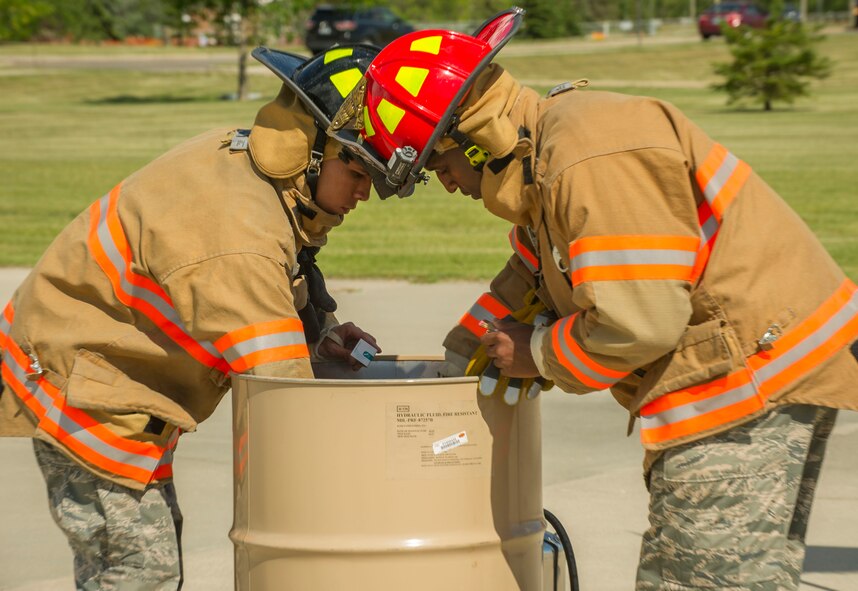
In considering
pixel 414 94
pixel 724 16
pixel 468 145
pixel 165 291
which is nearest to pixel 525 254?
pixel 468 145

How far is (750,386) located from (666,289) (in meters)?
0.35

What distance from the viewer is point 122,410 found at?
314 centimetres

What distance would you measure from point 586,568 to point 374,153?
206 cm

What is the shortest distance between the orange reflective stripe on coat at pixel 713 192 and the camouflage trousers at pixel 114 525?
1508 mm

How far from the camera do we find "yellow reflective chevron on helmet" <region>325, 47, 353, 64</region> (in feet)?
10.8

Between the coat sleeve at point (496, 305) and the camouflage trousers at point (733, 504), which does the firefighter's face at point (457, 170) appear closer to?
the coat sleeve at point (496, 305)

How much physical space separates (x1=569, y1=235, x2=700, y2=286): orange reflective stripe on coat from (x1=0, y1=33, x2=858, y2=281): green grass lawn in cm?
669

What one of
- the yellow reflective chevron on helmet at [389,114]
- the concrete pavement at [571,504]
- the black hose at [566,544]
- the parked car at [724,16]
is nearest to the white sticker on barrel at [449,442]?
the black hose at [566,544]

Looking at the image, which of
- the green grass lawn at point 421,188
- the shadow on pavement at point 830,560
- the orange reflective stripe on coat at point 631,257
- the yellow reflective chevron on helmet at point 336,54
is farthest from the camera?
the green grass lawn at point 421,188

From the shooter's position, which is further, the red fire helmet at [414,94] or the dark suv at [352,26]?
the dark suv at [352,26]

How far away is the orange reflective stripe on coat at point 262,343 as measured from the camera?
2.87 m

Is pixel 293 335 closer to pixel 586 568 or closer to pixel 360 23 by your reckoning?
pixel 586 568

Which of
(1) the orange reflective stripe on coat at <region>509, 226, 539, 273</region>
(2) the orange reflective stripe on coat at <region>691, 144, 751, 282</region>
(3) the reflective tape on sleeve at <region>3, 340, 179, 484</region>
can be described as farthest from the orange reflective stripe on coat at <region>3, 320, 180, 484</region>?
(2) the orange reflective stripe on coat at <region>691, 144, 751, 282</region>

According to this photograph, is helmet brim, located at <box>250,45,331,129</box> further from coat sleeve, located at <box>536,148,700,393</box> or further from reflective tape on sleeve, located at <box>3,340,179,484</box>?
reflective tape on sleeve, located at <box>3,340,179,484</box>
